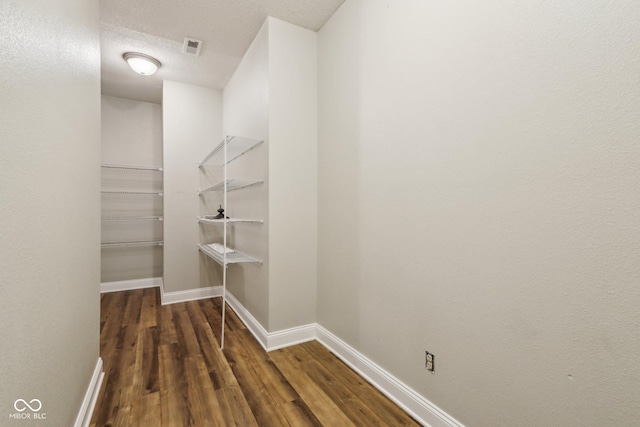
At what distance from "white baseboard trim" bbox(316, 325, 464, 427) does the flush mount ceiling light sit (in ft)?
9.92

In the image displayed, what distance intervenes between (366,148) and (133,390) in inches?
80.1

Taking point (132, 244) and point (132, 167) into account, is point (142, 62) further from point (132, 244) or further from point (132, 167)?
point (132, 244)

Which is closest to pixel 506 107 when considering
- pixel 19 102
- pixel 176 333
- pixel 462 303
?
pixel 462 303

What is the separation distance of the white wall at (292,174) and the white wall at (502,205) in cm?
55

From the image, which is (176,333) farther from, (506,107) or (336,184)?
(506,107)

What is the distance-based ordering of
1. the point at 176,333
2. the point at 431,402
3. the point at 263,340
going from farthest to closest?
1. the point at 176,333
2. the point at 263,340
3. the point at 431,402

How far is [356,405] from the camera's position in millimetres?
1568

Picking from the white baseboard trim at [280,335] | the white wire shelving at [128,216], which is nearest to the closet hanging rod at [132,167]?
the white wire shelving at [128,216]

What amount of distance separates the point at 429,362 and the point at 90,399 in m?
1.77

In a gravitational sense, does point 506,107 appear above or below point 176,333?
above

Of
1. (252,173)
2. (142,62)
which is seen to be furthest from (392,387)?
(142,62)

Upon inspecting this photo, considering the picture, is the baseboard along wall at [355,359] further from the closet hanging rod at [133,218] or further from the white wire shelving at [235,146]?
the white wire shelving at [235,146]

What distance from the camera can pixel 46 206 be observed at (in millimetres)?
940

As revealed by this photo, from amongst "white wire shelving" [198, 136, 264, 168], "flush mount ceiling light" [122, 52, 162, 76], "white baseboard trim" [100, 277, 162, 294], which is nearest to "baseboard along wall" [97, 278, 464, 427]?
"white baseboard trim" [100, 277, 162, 294]
